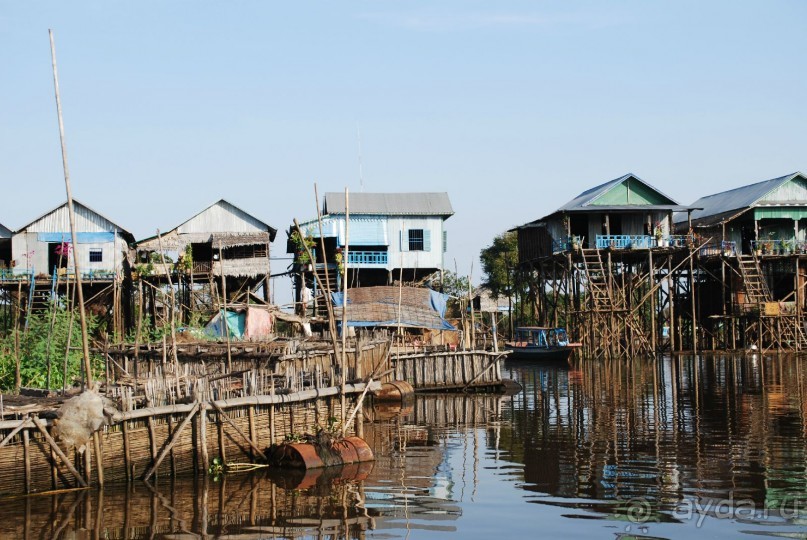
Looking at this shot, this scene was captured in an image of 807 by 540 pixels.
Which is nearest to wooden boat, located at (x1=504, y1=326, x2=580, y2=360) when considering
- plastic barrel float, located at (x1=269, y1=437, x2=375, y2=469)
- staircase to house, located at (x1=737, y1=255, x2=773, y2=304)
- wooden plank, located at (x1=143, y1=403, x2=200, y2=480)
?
staircase to house, located at (x1=737, y1=255, x2=773, y2=304)

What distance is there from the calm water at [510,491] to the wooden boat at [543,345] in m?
19.3

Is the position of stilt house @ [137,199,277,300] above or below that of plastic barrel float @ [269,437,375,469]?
above

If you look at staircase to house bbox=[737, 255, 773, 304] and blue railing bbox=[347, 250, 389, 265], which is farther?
staircase to house bbox=[737, 255, 773, 304]

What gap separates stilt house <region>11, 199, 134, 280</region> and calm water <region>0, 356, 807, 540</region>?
847 inches

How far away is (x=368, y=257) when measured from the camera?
44406 mm

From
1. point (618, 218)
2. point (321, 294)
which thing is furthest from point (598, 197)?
point (321, 294)

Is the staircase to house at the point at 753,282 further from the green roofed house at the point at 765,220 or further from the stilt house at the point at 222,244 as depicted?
the stilt house at the point at 222,244

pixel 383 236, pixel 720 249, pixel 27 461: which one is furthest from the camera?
pixel 720 249

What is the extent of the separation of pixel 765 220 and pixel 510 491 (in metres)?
39.9

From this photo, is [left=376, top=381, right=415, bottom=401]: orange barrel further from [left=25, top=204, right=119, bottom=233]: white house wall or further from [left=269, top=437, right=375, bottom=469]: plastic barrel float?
[left=25, top=204, right=119, bottom=233]: white house wall

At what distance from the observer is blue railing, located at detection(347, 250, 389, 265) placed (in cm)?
4403

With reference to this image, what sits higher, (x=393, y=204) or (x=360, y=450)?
(x=393, y=204)

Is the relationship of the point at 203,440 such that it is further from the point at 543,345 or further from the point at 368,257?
the point at 543,345

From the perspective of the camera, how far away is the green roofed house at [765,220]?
156ft
